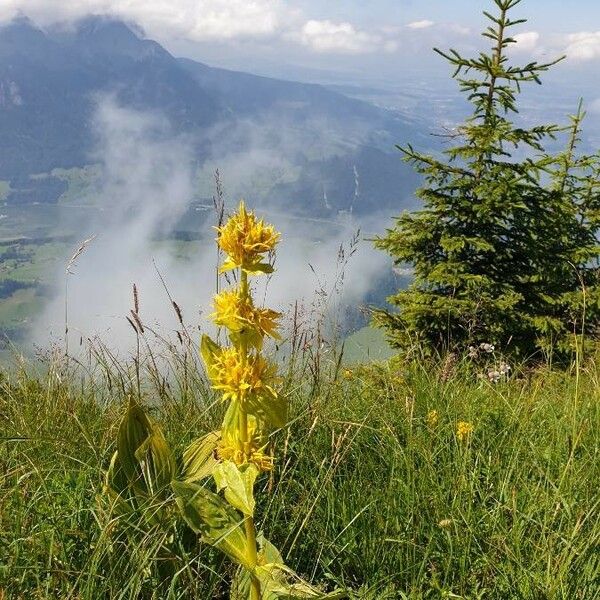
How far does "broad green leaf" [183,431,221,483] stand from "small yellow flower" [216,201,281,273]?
830 mm

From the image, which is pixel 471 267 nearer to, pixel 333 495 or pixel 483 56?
pixel 483 56

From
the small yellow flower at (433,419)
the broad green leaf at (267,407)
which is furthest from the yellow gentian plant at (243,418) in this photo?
the small yellow flower at (433,419)

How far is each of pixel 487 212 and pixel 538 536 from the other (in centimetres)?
758

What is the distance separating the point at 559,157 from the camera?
1124cm

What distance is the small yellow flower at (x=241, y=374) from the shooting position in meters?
1.36

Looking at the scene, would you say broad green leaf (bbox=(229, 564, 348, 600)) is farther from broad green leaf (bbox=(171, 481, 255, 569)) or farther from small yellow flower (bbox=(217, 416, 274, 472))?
small yellow flower (bbox=(217, 416, 274, 472))

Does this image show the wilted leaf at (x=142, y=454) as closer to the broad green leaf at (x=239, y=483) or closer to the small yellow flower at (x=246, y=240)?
the broad green leaf at (x=239, y=483)

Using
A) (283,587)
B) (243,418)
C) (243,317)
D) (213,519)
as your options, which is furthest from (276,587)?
(243,317)

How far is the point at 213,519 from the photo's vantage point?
5.16 feet

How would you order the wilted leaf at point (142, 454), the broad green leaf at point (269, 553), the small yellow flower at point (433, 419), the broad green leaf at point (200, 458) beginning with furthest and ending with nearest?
the small yellow flower at point (433, 419) < the broad green leaf at point (200, 458) < the wilted leaf at point (142, 454) < the broad green leaf at point (269, 553)

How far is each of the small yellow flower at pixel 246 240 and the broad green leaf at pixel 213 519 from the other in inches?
24.3

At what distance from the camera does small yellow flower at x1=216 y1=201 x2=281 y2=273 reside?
133 cm

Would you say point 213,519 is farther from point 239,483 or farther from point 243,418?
point 243,418

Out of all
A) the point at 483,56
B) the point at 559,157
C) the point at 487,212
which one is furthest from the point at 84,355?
the point at 559,157
